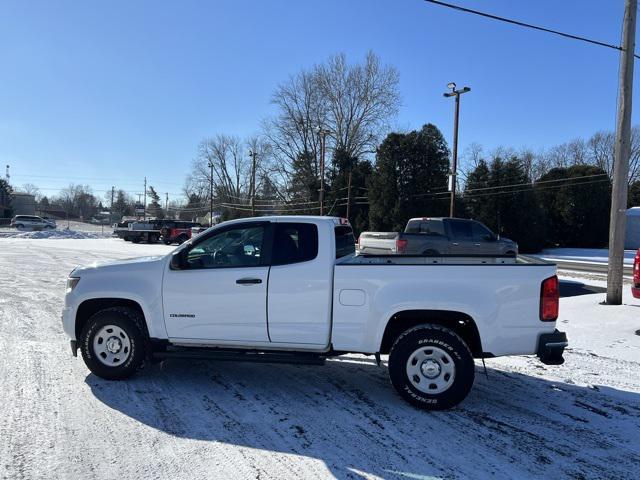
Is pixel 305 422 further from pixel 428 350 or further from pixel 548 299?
pixel 548 299

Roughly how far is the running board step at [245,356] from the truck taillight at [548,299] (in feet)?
7.04

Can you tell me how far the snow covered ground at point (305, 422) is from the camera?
11.6ft

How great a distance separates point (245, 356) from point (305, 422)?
104 cm

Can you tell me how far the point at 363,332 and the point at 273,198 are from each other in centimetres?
6479

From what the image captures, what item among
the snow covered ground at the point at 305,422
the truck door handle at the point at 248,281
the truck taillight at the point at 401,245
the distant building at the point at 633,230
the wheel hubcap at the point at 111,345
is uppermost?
the distant building at the point at 633,230

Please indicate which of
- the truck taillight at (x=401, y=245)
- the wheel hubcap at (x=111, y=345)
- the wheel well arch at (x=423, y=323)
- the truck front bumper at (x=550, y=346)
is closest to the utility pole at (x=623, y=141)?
the truck front bumper at (x=550, y=346)

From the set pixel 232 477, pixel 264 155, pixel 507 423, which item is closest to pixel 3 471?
pixel 232 477

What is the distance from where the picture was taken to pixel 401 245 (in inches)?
648

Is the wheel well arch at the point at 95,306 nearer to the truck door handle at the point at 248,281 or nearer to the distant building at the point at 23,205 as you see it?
the truck door handle at the point at 248,281

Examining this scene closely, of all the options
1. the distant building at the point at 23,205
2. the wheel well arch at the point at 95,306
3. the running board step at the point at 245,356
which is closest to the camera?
the running board step at the point at 245,356

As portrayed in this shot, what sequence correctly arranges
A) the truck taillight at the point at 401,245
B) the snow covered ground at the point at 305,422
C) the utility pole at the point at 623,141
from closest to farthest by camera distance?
the snow covered ground at the point at 305,422
the utility pole at the point at 623,141
the truck taillight at the point at 401,245

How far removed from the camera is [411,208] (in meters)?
37.2

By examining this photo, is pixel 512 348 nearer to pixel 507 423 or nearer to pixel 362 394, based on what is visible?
pixel 507 423

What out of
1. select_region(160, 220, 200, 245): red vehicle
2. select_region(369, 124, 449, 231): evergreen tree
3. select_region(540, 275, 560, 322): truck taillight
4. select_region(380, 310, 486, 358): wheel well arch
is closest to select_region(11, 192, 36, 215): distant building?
select_region(160, 220, 200, 245): red vehicle
